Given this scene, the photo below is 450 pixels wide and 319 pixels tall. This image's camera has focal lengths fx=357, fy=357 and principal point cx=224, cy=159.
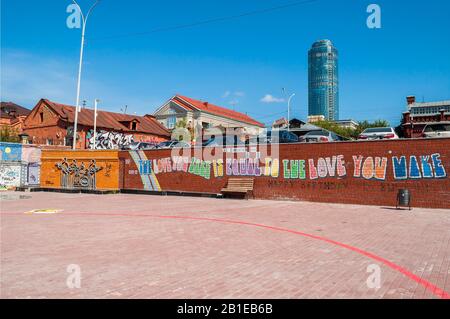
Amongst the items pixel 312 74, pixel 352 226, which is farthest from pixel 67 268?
pixel 312 74

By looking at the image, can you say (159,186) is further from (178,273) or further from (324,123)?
(324,123)

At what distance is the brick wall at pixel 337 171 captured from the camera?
54.6 feet

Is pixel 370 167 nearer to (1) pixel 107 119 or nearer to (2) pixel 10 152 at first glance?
(2) pixel 10 152

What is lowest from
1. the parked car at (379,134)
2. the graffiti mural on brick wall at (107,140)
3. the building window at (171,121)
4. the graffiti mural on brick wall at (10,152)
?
the graffiti mural on brick wall at (10,152)

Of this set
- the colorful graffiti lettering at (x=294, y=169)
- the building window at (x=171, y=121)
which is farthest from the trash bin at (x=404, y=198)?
the building window at (x=171, y=121)

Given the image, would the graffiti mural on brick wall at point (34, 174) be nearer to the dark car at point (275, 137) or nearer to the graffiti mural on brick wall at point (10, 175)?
the graffiti mural on brick wall at point (10, 175)

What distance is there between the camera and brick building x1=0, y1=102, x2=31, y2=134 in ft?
212

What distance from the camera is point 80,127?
164ft

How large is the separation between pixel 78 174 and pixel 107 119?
28436 millimetres

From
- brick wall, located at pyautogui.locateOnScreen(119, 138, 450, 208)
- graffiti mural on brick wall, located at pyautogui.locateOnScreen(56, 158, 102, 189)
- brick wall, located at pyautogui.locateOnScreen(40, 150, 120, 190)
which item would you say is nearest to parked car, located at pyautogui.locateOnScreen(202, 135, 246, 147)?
brick wall, located at pyautogui.locateOnScreen(119, 138, 450, 208)

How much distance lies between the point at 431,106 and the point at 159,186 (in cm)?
7264

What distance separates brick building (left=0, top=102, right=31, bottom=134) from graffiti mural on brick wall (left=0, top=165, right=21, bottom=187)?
115ft

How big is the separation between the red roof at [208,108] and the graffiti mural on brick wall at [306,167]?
149ft
